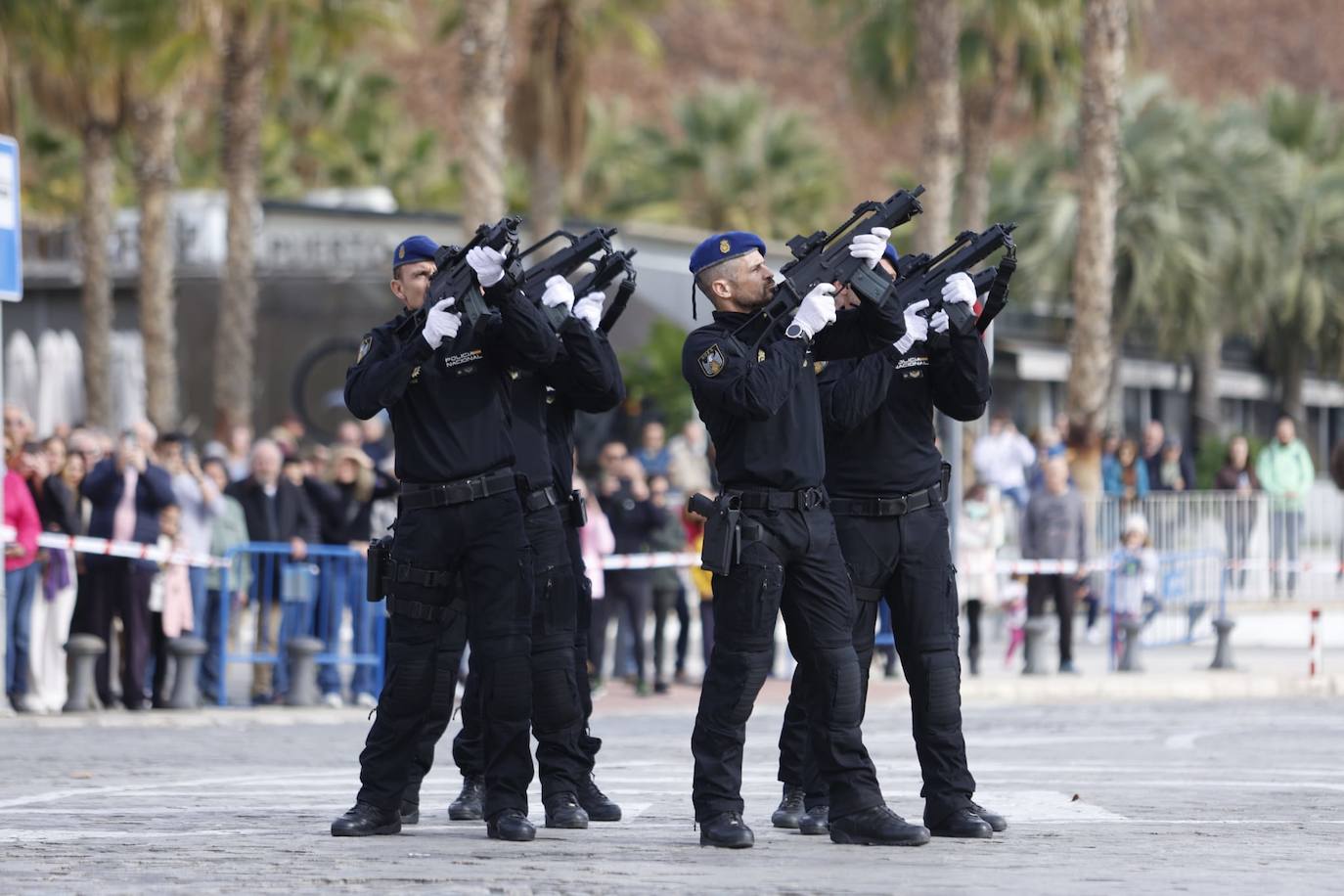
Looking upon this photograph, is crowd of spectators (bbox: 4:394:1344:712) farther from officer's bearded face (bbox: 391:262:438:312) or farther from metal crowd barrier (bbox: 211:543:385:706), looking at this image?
officer's bearded face (bbox: 391:262:438:312)

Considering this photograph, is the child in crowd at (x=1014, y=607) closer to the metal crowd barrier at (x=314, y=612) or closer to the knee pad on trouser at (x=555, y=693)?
the metal crowd barrier at (x=314, y=612)

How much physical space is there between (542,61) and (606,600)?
48.0 feet

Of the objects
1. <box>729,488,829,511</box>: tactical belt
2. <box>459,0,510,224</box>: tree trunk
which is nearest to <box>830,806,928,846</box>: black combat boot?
<box>729,488,829,511</box>: tactical belt

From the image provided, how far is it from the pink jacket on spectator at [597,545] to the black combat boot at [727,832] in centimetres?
924

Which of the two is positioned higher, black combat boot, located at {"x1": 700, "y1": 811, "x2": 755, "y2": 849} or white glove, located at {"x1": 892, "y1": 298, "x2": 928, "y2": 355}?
white glove, located at {"x1": 892, "y1": 298, "x2": 928, "y2": 355}

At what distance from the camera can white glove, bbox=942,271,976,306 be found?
29.3ft

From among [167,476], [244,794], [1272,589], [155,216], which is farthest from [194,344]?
[244,794]

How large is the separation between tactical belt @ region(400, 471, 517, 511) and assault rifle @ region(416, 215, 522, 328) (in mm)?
560

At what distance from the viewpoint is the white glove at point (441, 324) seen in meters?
8.50

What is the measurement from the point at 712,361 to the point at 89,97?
24.3 m

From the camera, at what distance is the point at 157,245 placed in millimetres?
31297

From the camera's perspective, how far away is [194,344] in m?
38.2

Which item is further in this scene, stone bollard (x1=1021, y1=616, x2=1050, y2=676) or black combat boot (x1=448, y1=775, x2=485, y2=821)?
stone bollard (x1=1021, y1=616, x2=1050, y2=676)

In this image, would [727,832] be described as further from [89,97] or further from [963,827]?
[89,97]
